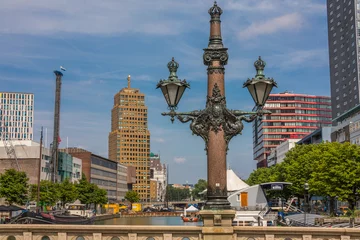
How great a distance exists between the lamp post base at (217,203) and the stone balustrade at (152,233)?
170 centimetres

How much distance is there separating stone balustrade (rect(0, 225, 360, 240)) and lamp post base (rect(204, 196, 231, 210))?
67.1 inches

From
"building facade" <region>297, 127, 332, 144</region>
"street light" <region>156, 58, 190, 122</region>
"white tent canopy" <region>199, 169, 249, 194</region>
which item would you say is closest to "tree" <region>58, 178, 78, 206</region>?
"white tent canopy" <region>199, 169, 249, 194</region>

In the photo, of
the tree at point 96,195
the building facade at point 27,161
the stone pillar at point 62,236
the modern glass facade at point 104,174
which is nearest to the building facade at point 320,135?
the tree at point 96,195

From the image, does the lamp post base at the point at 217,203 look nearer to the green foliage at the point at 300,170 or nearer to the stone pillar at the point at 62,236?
the stone pillar at the point at 62,236

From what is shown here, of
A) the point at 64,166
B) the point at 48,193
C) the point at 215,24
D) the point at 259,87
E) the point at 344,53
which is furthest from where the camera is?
the point at 344,53

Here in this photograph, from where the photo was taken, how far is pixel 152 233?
54.7ft

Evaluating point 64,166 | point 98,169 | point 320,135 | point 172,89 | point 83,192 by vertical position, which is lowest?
point 83,192

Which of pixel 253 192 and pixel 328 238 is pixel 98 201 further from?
pixel 328 238

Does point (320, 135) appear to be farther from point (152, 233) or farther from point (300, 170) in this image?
point (152, 233)

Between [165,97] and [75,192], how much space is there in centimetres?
10807

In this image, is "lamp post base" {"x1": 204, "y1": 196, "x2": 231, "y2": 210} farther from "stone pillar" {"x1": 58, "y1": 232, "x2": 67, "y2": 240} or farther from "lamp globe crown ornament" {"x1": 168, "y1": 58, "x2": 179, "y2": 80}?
"stone pillar" {"x1": 58, "y1": 232, "x2": 67, "y2": 240}

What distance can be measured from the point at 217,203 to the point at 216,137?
6.27ft

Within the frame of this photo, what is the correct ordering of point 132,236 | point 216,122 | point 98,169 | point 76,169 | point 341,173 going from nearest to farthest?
point 216,122 → point 132,236 → point 341,173 → point 76,169 → point 98,169

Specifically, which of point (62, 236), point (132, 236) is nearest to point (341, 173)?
point (132, 236)
